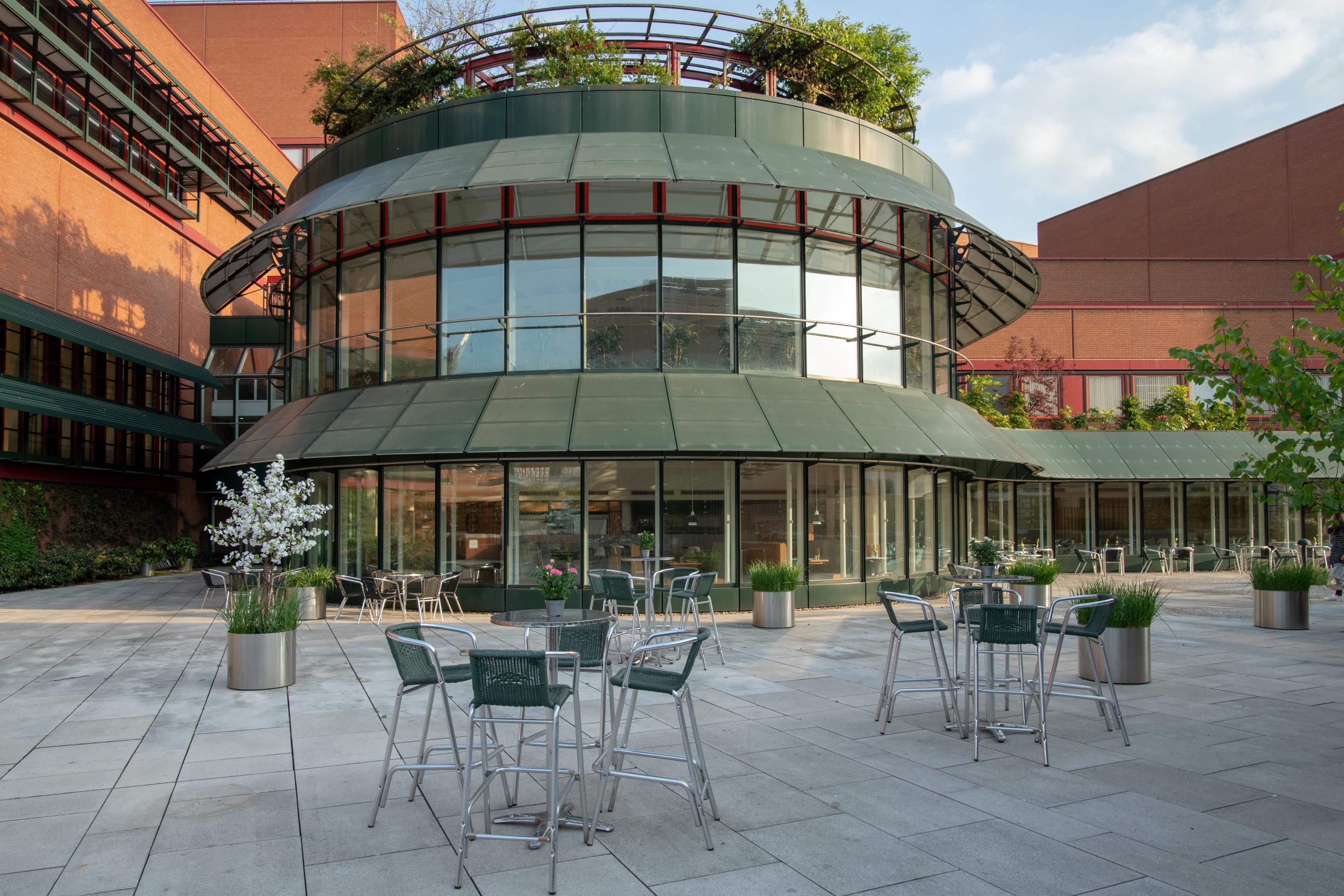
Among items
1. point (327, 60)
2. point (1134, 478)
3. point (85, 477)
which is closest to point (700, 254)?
point (1134, 478)

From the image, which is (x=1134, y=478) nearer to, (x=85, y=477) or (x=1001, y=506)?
(x=1001, y=506)

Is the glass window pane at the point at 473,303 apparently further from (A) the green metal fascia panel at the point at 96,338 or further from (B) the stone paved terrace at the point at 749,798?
(A) the green metal fascia panel at the point at 96,338

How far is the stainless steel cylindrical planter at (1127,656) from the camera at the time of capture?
8594 millimetres

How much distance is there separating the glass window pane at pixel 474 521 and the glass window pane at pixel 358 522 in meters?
1.58

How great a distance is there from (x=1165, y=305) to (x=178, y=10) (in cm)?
4549

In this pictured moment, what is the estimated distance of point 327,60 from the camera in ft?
133

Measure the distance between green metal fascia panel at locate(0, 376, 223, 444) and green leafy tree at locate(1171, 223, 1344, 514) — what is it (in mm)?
21591

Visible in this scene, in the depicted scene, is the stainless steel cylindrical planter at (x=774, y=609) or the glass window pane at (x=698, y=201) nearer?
the stainless steel cylindrical planter at (x=774, y=609)

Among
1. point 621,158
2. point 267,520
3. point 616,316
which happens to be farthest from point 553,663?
point 621,158

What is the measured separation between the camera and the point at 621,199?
15.2 meters

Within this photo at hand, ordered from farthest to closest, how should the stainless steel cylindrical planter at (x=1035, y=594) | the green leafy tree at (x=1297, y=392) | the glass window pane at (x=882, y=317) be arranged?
1. the glass window pane at (x=882, y=317)
2. the stainless steel cylindrical planter at (x=1035, y=594)
3. the green leafy tree at (x=1297, y=392)

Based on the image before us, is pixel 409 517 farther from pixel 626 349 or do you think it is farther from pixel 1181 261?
pixel 1181 261

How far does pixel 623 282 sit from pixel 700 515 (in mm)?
4283

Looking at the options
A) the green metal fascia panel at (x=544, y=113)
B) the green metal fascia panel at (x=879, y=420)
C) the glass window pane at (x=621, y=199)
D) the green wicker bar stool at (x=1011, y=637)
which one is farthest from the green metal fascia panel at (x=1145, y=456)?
the green wicker bar stool at (x=1011, y=637)
